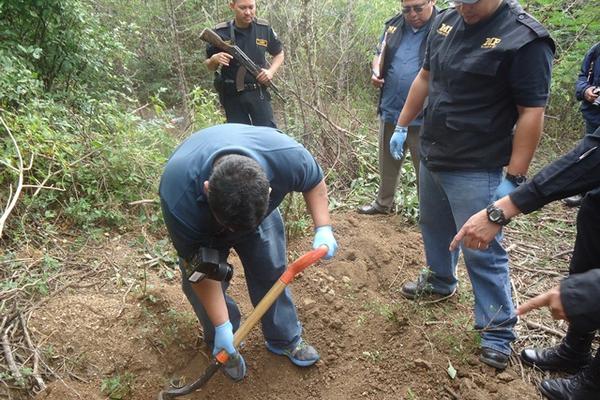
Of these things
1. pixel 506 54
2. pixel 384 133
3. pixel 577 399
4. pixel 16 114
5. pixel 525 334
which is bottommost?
pixel 525 334

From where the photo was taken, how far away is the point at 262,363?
242 centimetres

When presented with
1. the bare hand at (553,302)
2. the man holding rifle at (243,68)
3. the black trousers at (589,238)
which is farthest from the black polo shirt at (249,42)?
the bare hand at (553,302)

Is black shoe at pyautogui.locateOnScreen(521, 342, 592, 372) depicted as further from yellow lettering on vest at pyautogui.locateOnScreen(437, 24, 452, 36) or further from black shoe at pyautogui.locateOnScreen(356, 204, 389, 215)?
black shoe at pyautogui.locateOnScreen(356, 204, 389, 215)

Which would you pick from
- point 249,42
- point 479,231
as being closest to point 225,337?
point 479,231

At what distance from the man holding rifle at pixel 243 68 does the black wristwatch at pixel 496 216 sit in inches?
110

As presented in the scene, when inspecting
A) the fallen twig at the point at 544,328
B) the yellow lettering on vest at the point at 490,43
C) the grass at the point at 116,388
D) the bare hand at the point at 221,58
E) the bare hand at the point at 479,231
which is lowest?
the fallen twig at the point at 544,328

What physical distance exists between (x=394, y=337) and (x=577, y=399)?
35.7 inches

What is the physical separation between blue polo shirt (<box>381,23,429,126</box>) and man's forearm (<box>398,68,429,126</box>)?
1.83 feet

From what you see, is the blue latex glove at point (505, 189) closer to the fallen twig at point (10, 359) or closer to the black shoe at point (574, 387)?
the black shoe at point (574, 387)

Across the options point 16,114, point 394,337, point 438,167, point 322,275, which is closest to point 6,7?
point 16,114

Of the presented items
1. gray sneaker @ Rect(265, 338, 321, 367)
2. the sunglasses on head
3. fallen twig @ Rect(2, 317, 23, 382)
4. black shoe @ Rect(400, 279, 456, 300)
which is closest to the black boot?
black shoe @ Rect(400, 279, 456, 300)

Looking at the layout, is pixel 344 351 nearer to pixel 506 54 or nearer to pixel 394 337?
pixel 394 337

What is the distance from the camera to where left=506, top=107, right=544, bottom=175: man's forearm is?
1871 millimetres

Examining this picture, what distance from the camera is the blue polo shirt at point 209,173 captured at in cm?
162
